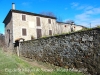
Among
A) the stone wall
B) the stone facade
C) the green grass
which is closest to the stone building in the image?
the stone facade

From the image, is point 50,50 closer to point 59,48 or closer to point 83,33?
point 59,48

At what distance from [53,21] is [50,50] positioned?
17786 millimetres

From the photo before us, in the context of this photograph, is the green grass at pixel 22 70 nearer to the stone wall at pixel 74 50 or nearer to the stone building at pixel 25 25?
the stone wall at pixel 74 50

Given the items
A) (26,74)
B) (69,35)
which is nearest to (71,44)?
(69,35)

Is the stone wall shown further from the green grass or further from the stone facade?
the stone facade

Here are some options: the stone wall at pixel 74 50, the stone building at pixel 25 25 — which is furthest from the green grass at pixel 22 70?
the stone building at pixel 25 25

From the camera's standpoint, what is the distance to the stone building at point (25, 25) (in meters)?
23.1

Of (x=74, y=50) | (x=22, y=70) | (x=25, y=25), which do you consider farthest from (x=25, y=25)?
(x=22, y=70)

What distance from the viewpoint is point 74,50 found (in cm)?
894

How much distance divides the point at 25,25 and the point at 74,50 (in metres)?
16.6

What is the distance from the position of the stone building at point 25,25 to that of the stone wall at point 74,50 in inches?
437

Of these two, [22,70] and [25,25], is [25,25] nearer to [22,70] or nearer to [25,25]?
[25,25]

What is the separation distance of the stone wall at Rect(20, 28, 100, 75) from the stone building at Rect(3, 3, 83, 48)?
36.4 feet

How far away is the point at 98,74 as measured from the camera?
24.3 feet
